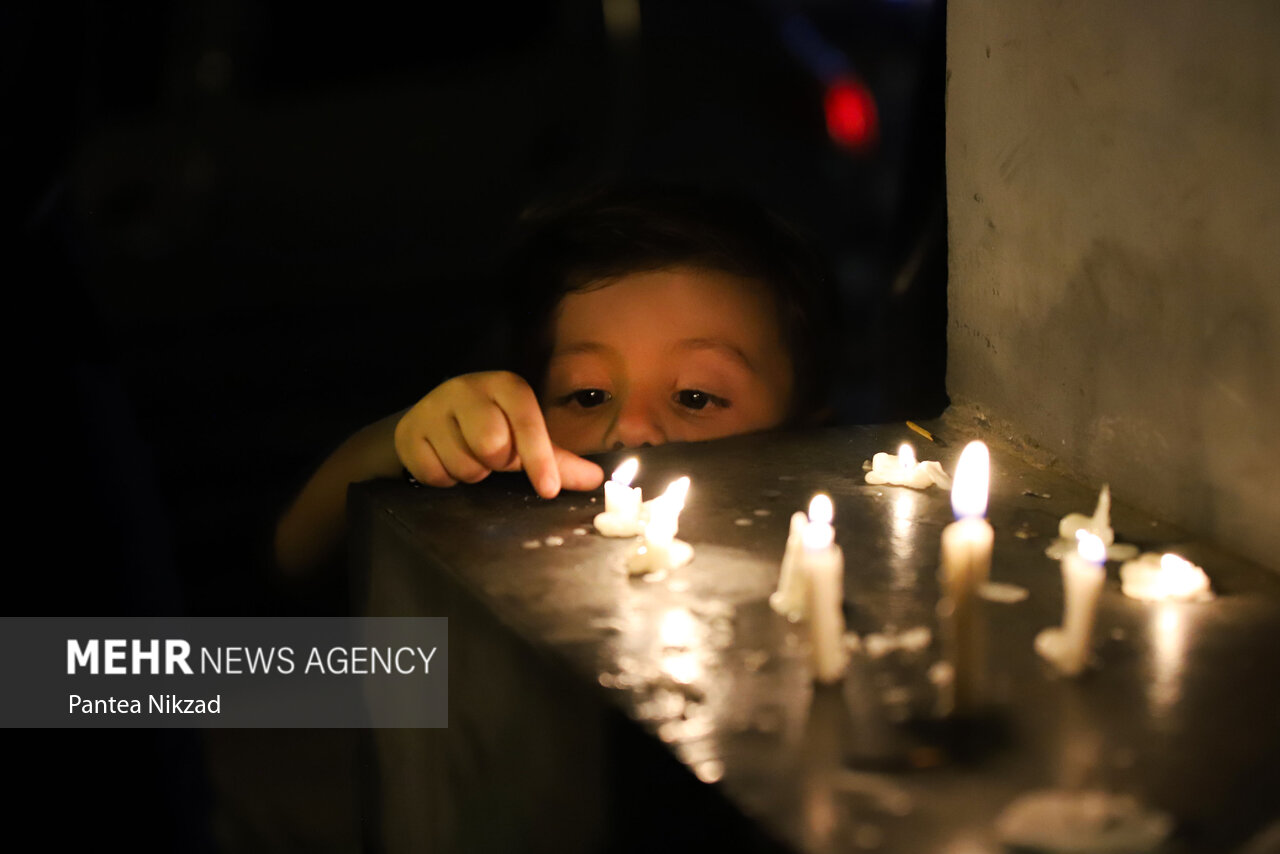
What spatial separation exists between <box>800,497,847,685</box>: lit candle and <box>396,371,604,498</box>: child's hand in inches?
20.7

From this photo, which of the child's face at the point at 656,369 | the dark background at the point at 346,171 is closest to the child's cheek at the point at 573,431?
the child's face at the point at 656,369

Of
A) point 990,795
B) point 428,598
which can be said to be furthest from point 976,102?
point 990,795

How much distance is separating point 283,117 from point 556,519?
3575 millimetres

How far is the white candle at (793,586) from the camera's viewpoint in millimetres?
1093

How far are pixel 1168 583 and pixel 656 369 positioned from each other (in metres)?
1.08

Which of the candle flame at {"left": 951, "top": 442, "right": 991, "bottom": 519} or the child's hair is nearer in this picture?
the candle flame at {"left": 951, "top": 442, "right": 991, "bottom": 519}

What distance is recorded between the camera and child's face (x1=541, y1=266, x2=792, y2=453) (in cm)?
206

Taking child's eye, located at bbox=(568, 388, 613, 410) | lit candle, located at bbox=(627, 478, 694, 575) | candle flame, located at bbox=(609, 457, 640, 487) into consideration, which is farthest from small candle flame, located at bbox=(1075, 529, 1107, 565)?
child's eye, located at bbox=(568, 388, 613, 410)

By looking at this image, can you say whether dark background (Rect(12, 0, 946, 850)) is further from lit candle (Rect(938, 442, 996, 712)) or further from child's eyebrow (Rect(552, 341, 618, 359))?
lit candle (Rect(938, 442, 996, 712))

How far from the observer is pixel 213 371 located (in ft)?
14.1

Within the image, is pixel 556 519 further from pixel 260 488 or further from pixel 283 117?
pixel 283 117

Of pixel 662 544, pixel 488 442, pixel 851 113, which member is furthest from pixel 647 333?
pixel 851 113

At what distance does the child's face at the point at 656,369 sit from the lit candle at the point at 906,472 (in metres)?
0.57

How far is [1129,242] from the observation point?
54.8 inches
